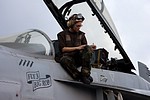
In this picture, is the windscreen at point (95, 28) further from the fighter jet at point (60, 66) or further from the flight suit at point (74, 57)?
the flight suit at point (74, 57)

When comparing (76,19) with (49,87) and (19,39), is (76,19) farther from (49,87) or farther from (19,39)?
(49,87)

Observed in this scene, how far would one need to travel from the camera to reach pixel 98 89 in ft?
14.7

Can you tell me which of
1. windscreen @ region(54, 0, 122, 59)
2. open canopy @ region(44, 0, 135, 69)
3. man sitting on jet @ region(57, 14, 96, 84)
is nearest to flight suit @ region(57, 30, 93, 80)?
man sitting on jet @ region(57, 14, 96, 84)

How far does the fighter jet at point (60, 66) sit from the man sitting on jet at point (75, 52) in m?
0.10

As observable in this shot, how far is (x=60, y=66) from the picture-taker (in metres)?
4.11

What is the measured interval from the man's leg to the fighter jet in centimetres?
6

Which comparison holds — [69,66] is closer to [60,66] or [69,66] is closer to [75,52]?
[60,66]

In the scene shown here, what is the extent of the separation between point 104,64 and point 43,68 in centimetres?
204

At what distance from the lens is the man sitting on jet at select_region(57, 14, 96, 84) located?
4.18 meters

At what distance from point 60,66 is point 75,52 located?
0.34m

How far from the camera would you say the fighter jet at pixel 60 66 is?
335 centimetres

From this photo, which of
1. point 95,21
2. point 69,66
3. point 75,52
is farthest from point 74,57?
point 95,21

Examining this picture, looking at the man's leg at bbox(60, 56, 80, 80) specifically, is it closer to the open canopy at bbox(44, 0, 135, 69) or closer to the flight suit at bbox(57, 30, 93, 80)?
the flight suit at bbox(57, 30, 93, 80)

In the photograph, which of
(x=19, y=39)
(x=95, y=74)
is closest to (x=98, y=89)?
(x=95, y=74)
